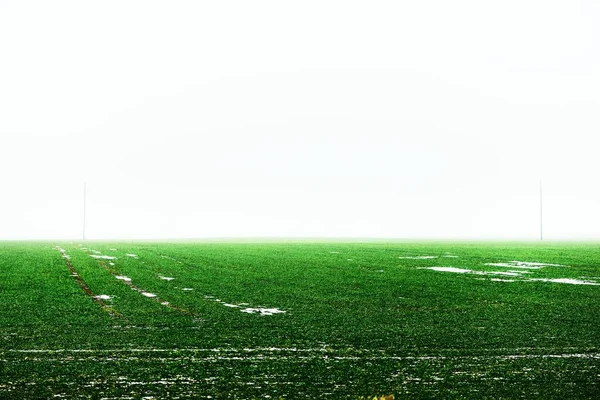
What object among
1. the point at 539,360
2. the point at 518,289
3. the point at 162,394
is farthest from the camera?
the point at 518,289

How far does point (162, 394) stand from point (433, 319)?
33.7ft

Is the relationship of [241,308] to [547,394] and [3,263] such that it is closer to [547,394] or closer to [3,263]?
[547,394]

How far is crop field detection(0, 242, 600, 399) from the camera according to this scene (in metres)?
11.4

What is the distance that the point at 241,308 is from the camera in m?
21.2

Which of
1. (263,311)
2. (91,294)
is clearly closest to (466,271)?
(263,311)

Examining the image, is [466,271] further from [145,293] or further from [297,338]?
[297,338]

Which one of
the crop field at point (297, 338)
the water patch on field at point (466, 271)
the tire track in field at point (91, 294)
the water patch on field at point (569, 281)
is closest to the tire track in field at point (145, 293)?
the crop field at point (297, 338)

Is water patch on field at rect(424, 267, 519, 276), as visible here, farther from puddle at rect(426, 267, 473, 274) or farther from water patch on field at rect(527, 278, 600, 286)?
water patch on field at rect(527, 278, 600, 286)

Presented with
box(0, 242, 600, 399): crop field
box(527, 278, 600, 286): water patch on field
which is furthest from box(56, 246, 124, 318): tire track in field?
box(527, 278, 600, 286): water patch on field

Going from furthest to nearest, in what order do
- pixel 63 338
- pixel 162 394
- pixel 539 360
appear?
pixel 63 338 < pixel 539 360 < pixel 162 394

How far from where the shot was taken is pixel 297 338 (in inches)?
623

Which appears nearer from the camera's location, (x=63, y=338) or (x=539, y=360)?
(x=539, y=360)

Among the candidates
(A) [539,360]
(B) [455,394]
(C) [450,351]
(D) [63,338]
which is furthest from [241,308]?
(B) [455,394]

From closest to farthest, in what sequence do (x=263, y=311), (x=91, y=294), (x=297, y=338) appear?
(x=297, y=338)
(x=263, y=311)
(x=91, y=294)
